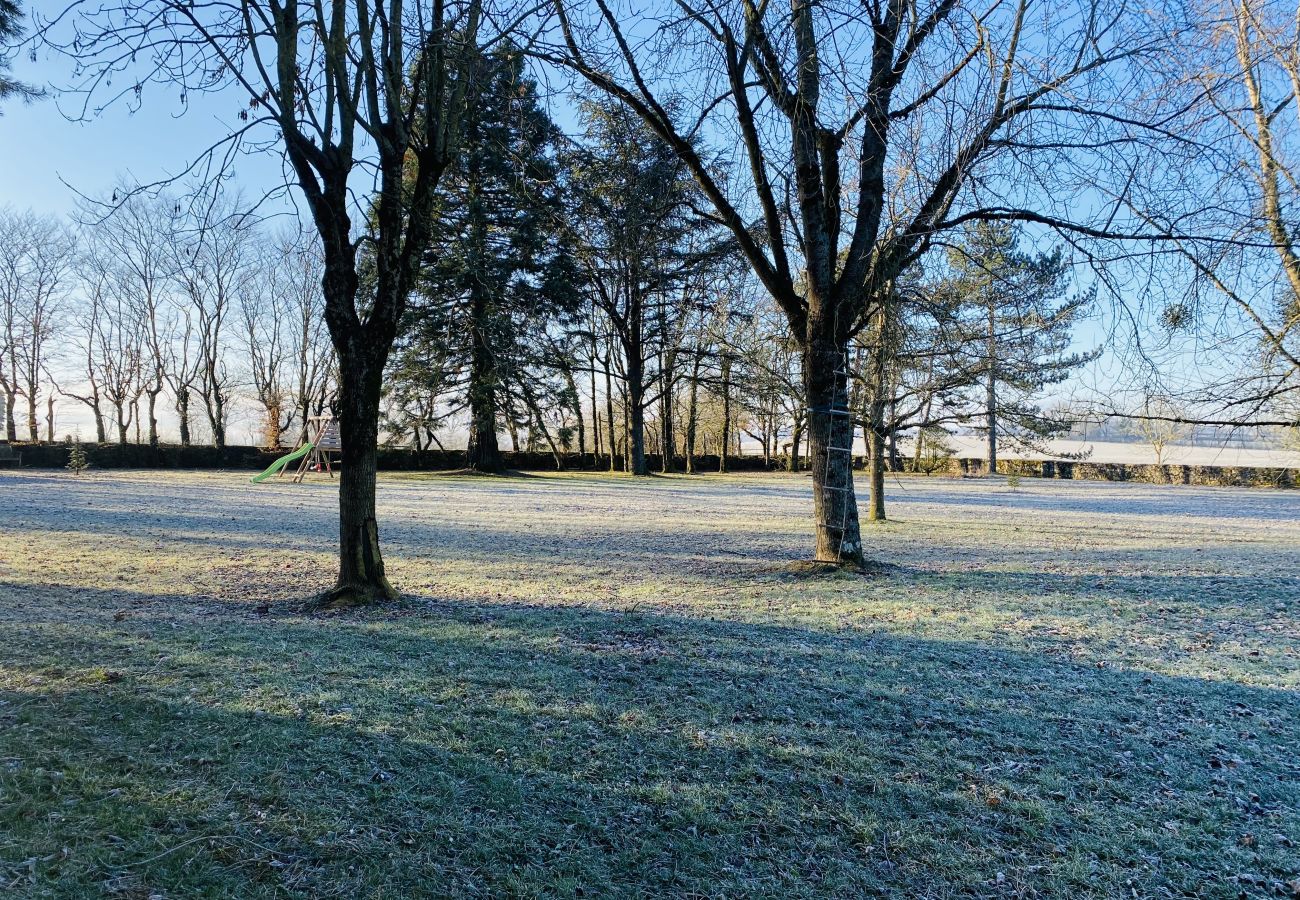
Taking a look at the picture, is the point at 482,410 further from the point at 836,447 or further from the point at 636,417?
the point at 836,447

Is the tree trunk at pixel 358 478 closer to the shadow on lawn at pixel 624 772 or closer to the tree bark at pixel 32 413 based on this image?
the shadow on lawn at pixel 624 772

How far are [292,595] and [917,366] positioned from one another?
367 inches

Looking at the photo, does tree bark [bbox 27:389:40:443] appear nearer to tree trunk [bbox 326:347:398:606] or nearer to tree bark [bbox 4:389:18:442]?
tree bark [bbox 4:389:18:442]

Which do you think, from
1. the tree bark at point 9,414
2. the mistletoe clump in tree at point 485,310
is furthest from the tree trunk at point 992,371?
the tree bark at point 9,414

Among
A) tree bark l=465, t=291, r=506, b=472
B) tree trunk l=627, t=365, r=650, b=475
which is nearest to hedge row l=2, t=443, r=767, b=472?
tree bark l=465, t=291, r=506, b=472

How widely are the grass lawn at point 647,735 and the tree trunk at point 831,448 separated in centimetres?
57

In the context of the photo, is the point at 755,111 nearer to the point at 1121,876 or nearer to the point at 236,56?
the point at 236,56

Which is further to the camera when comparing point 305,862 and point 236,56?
point 236,56

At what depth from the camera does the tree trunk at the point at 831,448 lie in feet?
24.3

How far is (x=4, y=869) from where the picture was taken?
2.14 meters

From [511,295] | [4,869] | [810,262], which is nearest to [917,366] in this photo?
[810,262]

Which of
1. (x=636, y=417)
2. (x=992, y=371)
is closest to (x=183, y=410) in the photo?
(x=636, y=417)

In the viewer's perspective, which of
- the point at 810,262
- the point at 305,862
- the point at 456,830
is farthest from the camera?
the point at 810,262

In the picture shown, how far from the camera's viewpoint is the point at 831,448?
7492mm
